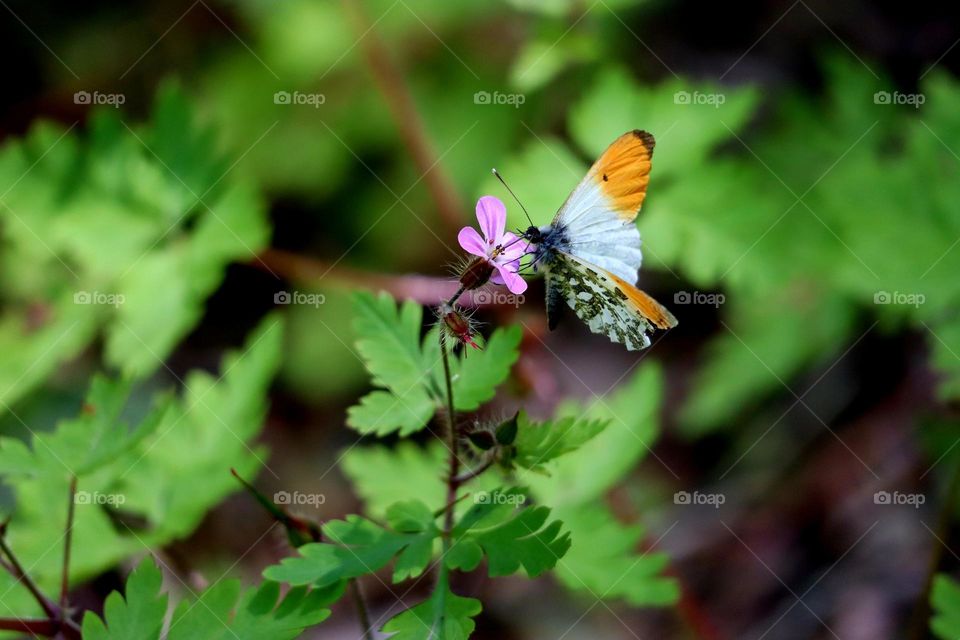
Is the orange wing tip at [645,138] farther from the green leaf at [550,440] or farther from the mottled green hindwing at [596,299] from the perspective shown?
the green leaf at [550,440]

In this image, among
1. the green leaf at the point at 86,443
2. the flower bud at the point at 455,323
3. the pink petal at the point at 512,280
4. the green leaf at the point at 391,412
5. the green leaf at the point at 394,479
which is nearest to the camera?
the pink petal at the point at 512,280

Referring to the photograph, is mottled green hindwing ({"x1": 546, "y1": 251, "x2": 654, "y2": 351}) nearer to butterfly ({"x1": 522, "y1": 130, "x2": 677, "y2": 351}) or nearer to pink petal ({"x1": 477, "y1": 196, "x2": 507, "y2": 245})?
butterfly ({"x1": 522, "y1": 130, "x2": 677, "y2": 351})

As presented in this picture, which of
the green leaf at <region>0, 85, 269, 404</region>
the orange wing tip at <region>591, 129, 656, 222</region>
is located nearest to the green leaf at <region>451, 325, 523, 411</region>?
the orange wing tip at <region>591, 129, 656, 222</region>

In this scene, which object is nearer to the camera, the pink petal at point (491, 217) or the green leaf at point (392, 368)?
the pink petal at point (491, 217)

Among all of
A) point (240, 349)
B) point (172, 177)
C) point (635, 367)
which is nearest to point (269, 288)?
point (240, 349)

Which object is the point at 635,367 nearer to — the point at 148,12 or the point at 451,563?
the point at 451,563

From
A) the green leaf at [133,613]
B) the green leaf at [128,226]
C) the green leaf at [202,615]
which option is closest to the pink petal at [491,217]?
the green leaf at [202,615]

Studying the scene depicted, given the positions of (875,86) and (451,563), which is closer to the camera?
(451,563)
